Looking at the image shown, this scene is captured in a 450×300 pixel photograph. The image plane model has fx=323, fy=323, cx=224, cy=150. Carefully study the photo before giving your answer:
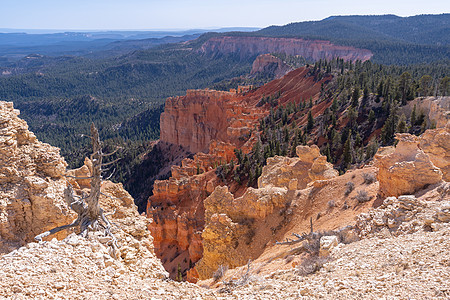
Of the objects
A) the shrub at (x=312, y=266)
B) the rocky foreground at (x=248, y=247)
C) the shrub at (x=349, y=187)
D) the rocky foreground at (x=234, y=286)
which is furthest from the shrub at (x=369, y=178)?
the shrub at (x=312, y=266)

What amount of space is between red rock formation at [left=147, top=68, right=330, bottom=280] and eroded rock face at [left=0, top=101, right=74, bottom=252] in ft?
35.7

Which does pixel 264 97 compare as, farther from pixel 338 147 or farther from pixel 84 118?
pixel 84 118

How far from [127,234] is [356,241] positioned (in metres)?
6.78

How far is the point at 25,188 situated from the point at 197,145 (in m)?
53.1

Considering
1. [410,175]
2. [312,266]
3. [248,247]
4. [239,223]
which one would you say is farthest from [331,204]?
[312,266]

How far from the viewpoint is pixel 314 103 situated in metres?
55.1

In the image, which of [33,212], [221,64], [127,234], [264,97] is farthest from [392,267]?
[221,64]

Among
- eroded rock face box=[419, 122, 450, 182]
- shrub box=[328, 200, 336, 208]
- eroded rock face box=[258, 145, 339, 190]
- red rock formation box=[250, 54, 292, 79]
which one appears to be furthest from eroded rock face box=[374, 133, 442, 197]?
red rock formation box=[250, 54, 292, 79]

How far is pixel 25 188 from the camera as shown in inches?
352

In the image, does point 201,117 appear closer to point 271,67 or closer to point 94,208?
point 94,208

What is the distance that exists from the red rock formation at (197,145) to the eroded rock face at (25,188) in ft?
35.7

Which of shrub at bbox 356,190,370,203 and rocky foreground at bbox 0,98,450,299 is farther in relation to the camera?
shrub at bbox 356,190,370,203

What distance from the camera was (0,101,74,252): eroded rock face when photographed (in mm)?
8492

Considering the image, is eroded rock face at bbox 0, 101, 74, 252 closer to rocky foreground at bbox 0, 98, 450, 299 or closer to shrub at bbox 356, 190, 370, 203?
rocky foreground at bbox 0, 98, 450, 299
